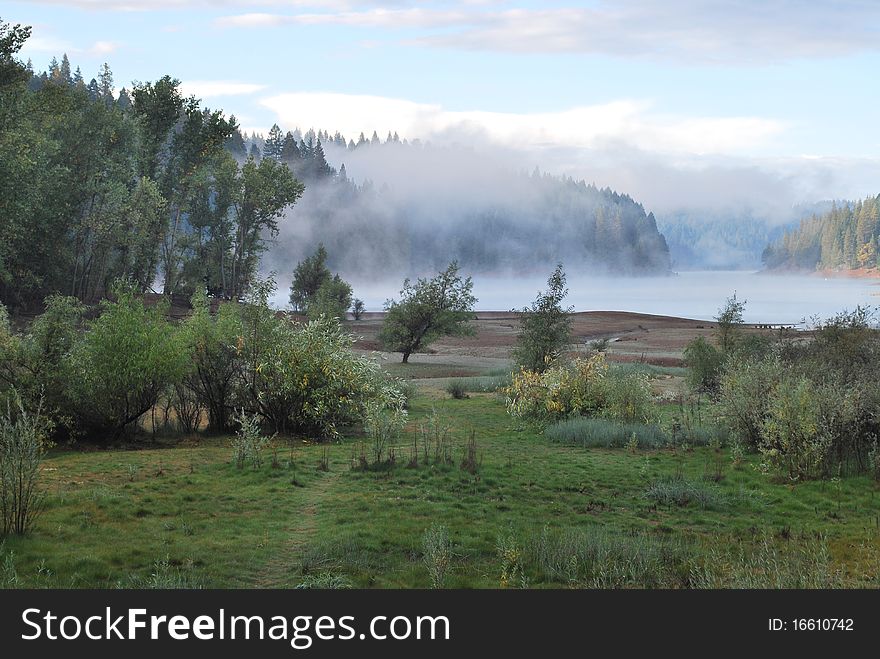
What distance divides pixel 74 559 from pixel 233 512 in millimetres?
2995

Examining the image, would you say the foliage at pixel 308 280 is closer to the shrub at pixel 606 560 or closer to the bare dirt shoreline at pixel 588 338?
the bare dirt shoreline at pixel 588 338

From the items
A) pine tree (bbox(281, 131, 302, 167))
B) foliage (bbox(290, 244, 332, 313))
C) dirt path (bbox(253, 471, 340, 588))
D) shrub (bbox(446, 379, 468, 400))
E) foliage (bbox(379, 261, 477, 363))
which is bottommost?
dirt path (bbox(253, 471, 340, 588))

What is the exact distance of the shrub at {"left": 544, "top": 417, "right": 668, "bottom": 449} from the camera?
19219 mm

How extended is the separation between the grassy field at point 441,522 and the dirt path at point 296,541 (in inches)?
1.4

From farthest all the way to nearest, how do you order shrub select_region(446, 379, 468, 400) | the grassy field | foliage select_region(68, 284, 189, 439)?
shrub select_region(446, 379, 468, 400), foliage select_region(68, 284, 189, 439), the grassy field

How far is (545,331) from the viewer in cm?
2919

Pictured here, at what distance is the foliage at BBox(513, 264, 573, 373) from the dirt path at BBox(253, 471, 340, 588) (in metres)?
15.8

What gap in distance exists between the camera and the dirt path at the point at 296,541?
889cm

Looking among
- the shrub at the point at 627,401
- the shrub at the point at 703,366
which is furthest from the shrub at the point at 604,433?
the shrub at the point at 703,366

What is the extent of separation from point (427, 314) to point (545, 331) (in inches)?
663

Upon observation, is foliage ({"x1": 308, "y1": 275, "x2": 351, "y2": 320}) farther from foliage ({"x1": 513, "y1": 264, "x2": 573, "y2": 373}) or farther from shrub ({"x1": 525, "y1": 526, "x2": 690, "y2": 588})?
shrub ({"x1": 525, "y1": 526, "x2": 690, "y2": 588})

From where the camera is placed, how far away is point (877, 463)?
15.2 meters

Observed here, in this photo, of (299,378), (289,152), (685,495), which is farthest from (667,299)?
(685,495)

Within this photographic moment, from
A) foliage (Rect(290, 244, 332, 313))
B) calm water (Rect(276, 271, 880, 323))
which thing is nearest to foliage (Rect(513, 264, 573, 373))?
foliage (Rect(290, 244, 332, 313))
